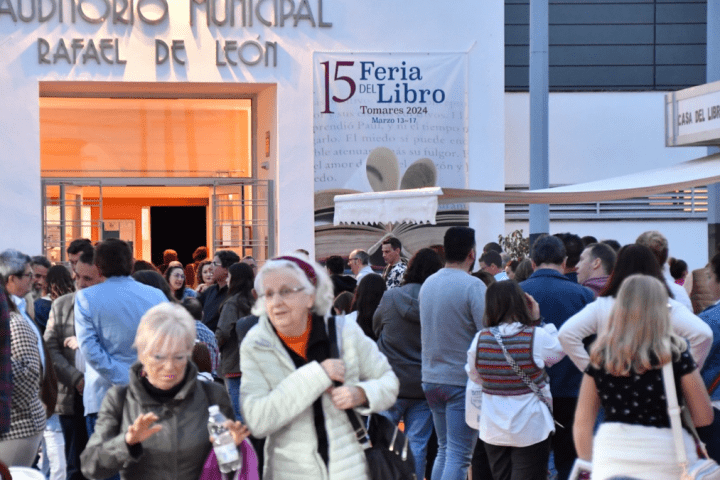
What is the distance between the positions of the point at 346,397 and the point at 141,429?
2.50ft

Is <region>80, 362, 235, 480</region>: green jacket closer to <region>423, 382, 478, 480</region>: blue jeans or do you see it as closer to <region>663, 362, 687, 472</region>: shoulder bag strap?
<region>663, 362, 687, 472</region>: shoulder bag strap

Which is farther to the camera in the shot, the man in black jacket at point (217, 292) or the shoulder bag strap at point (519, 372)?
the man in black jacket at point (217, 292)

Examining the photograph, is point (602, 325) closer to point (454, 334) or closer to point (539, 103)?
point (454, 334)

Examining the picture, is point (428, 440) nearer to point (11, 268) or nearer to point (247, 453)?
point (11, 268)

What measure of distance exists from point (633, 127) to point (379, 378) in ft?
58.0

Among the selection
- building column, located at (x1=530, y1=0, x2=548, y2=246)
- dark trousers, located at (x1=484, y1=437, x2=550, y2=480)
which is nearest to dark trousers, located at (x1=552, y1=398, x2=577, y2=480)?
dark trousers, located at (x1=484, y1=437, x2=550, y2=480)

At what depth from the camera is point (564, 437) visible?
703 centimetres

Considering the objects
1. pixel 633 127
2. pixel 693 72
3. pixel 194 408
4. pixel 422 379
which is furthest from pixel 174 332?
pixel 693 72

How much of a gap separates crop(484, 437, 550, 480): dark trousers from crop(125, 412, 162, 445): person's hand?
9.92ft

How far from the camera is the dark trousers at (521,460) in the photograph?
6.44m

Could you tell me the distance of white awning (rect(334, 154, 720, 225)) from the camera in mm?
10773

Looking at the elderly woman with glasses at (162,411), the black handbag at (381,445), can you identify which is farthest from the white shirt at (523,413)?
the elderly woman with glasses at (162,411)

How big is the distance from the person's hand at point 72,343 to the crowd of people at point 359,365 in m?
0.01

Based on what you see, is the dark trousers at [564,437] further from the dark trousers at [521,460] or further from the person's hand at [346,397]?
the person's hand at [346,397]
